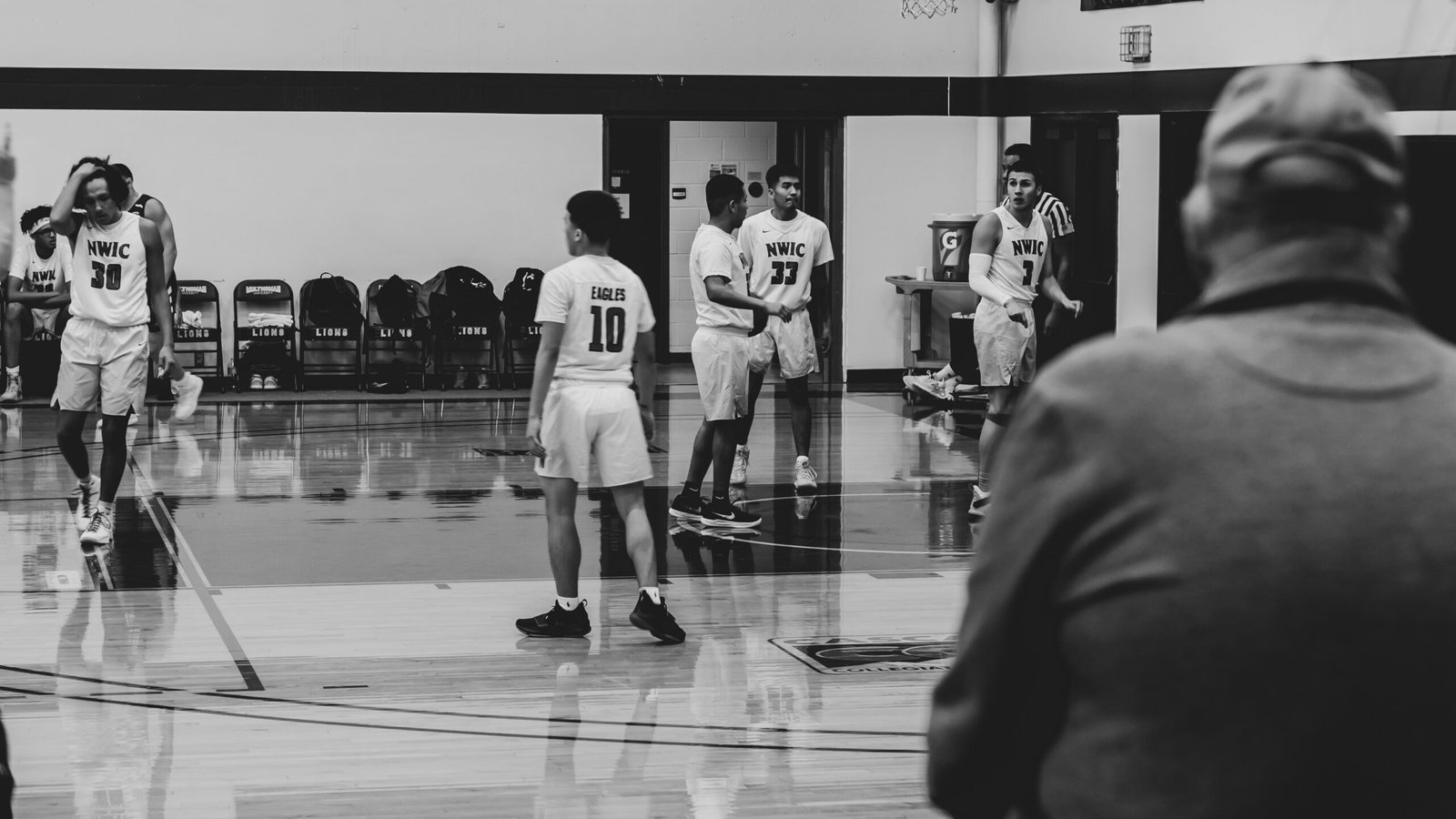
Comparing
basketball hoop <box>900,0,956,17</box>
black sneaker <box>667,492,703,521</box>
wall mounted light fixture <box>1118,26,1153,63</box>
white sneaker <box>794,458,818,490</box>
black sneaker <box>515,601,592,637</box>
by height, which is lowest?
black sneaker <box>515,601,592,637</box>

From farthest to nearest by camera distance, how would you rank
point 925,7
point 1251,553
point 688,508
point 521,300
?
point 925,7, point 521,300, point 688,508, point 1251,553

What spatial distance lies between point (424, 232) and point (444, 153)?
0.70 metres

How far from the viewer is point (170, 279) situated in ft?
45.2

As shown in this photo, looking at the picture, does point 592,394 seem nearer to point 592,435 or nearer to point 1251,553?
point 592,435

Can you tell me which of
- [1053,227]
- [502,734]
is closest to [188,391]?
[502,734]

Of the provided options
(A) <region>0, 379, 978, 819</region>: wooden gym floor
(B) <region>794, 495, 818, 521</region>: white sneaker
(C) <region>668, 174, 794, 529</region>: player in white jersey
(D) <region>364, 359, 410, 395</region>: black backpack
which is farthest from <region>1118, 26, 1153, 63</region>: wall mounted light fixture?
(D) <region>364, 359, 410, 395</region>: black backpack

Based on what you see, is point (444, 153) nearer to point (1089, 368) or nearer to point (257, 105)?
point (257, 105)

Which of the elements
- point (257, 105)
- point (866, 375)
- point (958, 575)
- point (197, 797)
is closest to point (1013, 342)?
point (958, 575)

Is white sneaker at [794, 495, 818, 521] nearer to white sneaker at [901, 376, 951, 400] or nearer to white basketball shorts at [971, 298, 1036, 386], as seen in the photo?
white basketball shorts at [971, 298, 1036, 386]

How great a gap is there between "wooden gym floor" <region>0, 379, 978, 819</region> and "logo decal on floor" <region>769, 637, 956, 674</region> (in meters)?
0.02

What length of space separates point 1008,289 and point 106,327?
4380 millimetres

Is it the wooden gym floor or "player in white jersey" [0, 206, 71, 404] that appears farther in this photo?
"player in white jersey" [0, 206, 71, 404]

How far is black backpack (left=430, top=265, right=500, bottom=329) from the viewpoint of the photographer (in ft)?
49.5

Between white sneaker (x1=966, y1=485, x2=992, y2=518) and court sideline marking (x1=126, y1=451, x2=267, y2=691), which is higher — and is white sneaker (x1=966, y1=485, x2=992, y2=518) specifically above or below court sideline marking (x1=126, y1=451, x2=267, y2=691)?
above
